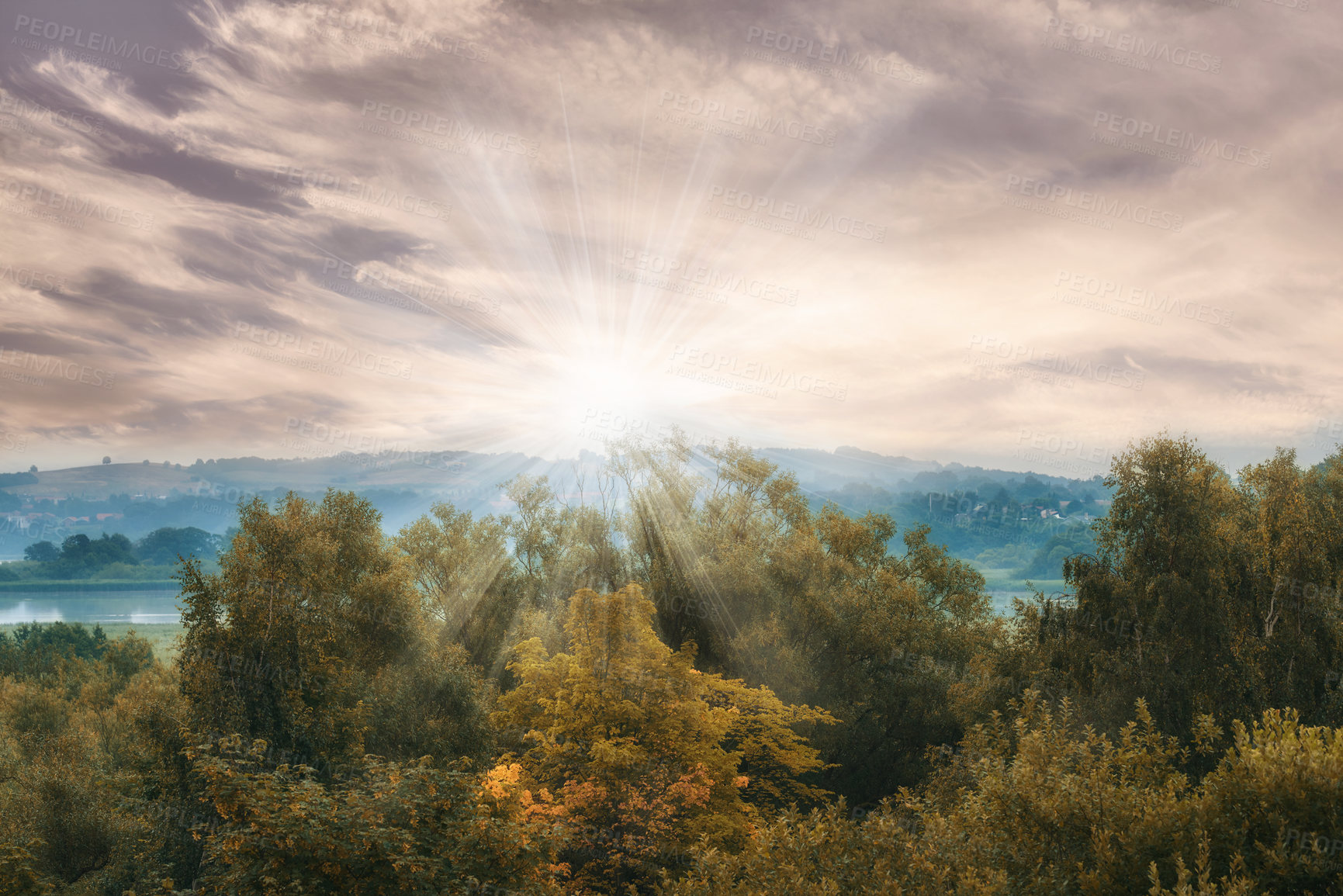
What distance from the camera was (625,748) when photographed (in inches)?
862

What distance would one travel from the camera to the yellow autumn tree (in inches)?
850

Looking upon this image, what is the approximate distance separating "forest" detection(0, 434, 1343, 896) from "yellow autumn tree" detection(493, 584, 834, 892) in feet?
0.43

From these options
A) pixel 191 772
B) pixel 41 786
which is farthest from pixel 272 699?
pixel 41 786

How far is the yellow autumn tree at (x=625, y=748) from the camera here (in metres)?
21.6

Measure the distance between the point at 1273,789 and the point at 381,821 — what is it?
46.6ft

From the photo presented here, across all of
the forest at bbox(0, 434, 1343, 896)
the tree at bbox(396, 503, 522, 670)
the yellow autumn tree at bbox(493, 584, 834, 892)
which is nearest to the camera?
the forest at bbox(0, 434, 1343, 896)

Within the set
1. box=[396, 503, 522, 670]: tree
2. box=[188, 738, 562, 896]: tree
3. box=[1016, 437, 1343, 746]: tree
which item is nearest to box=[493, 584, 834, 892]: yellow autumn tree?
box=[188, 738, 562, 896]: tree

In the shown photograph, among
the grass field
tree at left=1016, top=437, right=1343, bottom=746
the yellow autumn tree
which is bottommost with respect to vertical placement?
the grass field

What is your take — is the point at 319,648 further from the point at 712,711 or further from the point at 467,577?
the point at 467,577

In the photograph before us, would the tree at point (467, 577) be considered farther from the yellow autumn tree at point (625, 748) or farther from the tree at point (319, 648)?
the yellow autumn tree at point (625, 748)

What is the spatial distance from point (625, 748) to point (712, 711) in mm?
4220

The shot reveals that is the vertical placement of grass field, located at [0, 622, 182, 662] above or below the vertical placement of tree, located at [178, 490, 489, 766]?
below

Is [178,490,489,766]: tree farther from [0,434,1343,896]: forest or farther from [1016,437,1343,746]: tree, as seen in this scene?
[1016,437,1343,746]: tree

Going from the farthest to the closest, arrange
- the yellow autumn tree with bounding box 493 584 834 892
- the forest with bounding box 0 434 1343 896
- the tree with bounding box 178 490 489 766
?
the tree with bounding box 178 490 489 766 < the yellow autumn tree with bounding box 493 584 834 892 < the forest with bounding box 0 434 1343 896
